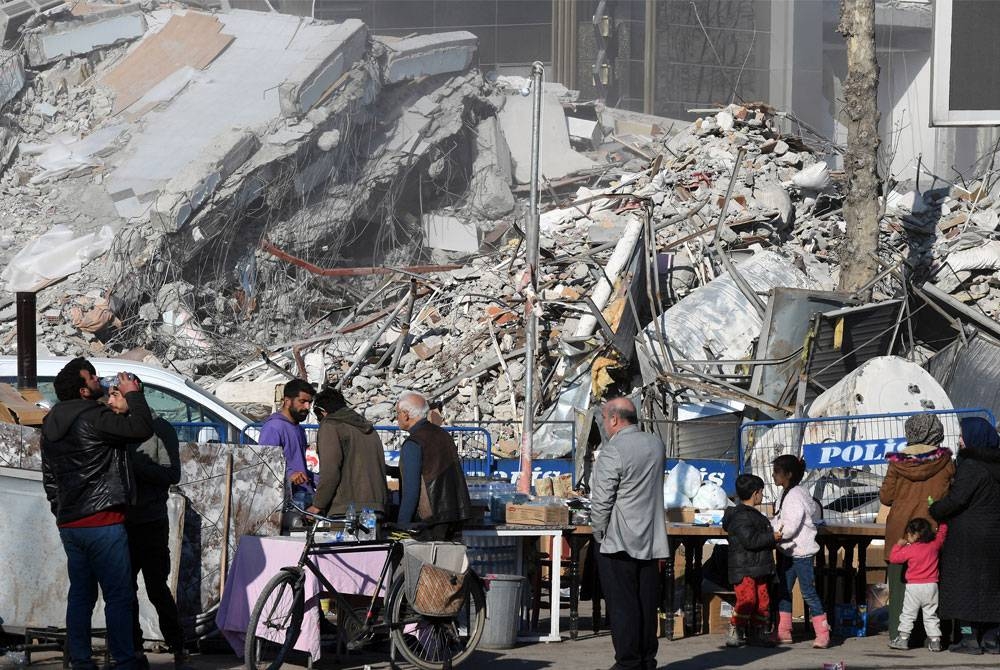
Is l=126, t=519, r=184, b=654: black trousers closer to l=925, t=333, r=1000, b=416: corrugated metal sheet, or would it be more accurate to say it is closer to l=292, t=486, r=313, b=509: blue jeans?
l=292, t=486, r=313, b=509: blue jeans

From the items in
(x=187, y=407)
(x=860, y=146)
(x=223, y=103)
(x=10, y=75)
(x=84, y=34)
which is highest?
(x=84, y=34)

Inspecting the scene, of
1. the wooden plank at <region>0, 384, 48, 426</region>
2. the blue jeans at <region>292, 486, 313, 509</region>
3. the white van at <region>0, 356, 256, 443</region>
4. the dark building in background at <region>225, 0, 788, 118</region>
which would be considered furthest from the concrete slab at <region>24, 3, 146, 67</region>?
the blue jeans at <region>292, 486, 313, 509</region>

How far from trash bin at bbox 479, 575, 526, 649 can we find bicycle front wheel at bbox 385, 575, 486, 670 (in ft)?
2.46

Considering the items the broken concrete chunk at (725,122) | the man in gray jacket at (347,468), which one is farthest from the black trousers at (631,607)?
the broken concrete chunk at (725,122)

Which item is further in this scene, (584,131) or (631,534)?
(584,131)

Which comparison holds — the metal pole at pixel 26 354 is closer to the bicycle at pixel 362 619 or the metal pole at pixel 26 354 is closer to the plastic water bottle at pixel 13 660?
the plastic water bottle at pixel 13 660

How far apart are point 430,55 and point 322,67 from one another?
11.1 feet

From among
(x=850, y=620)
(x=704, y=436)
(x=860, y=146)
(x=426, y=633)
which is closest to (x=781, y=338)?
(x=704, y=436)

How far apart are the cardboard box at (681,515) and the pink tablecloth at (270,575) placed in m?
2.53

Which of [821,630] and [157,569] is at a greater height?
[157,569]

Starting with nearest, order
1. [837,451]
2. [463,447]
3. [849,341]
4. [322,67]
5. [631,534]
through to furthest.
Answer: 1. [631,534]
2. [837,451]
3. [463,447]
4. [849,341]
5. [322,67]

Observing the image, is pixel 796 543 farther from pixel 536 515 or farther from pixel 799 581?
pixel 536 515

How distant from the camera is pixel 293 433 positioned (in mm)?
9391

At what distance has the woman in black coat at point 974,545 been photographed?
8883 millimetres
